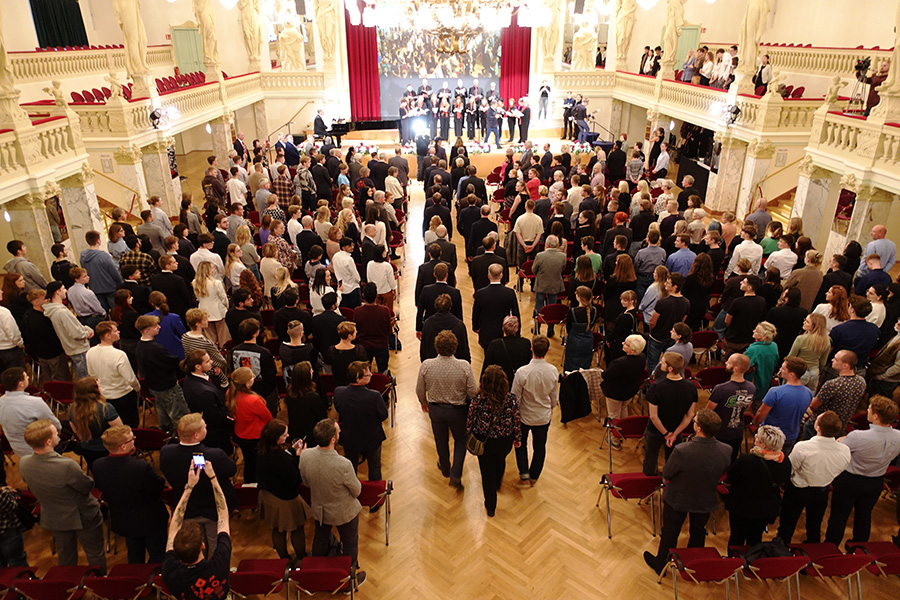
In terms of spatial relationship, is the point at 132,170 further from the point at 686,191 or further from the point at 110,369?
the point at 686,191

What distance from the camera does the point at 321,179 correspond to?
10758 mm

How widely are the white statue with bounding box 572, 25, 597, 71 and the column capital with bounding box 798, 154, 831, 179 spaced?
1113 centimetres

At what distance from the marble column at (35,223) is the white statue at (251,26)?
38.9 feet

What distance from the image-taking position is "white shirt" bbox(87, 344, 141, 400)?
4715mm

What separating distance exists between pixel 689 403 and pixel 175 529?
367 centimetres

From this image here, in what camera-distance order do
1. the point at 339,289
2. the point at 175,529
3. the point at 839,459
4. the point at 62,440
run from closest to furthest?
the point at 175,529, the point at 839,459, the point at 62,440, the point at 339,289

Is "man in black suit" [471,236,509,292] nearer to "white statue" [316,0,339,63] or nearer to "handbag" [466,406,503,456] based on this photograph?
"handbag" [466,406,503,456]

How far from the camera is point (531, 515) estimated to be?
4.96 meters

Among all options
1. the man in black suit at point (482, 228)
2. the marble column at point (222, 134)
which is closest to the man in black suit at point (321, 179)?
the man in black suit at point (482, 228)

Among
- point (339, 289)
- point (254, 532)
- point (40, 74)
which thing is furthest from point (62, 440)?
point (40, 74)

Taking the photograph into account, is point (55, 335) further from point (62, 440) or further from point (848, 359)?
point (848, 359)

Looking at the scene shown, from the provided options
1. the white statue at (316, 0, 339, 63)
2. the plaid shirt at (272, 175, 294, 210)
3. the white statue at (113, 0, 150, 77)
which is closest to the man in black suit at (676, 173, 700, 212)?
the plaid shirt at (272, 175, 294, 210)

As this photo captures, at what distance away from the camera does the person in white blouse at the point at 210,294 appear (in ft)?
19.2

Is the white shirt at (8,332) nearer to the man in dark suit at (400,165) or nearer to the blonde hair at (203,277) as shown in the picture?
the blonde hair at (203,277)
